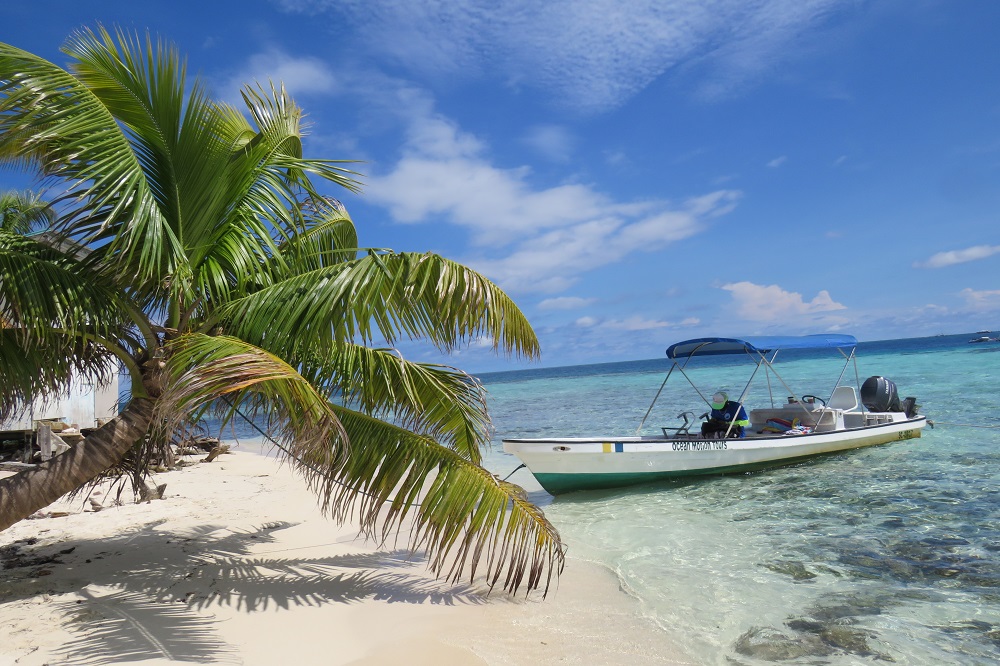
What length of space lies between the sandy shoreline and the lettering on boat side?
4.48m

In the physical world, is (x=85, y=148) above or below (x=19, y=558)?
above

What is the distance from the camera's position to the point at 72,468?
196 inches

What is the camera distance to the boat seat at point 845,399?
1577 cm

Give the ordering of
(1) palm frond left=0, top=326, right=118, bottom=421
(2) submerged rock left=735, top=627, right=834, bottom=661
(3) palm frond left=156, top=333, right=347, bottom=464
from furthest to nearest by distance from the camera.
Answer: (1) palm frond left=0, top=326, right=118, bottom=421 → (2) submerged rock left=735, top=627, right=834, bottom=661 → (3) palm frond left=156, top=333, right=347, bottom=464

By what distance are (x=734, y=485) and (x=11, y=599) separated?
9.96m

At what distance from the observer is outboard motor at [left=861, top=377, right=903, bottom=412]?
1557 centimetres

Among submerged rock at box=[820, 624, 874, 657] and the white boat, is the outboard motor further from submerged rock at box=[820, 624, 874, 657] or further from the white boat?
submerged rock at box=[820, 624, 874, 657]

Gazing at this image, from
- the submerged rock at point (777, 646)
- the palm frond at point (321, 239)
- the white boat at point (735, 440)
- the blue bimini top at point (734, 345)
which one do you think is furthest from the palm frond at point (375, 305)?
the blue bimini top at point (734, 345)

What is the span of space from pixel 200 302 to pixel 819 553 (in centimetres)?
680

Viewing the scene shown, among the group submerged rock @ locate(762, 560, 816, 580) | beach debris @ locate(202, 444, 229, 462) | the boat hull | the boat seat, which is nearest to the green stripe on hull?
the boat hull

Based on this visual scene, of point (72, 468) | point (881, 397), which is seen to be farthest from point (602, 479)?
point (881, 397)

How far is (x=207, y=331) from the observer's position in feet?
17.4

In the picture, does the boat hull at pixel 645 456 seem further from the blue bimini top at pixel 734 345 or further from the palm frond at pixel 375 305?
the palm frond at pixel 375 305

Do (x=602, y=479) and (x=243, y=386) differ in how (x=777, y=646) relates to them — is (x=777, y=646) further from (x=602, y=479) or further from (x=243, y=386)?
(x=602, y=479)
